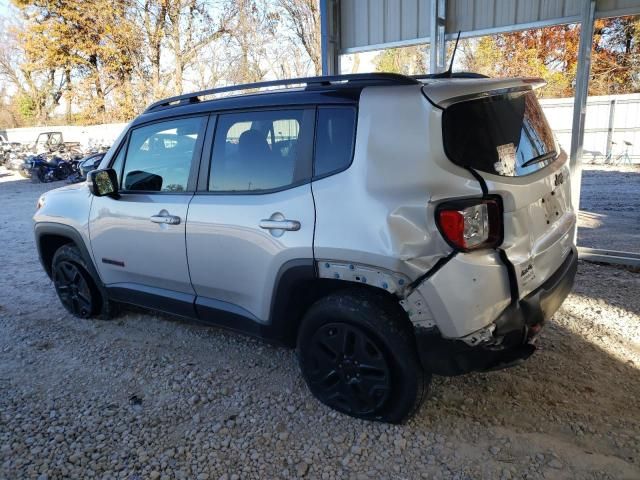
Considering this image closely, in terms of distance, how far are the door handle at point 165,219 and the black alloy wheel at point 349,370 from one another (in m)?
1.26

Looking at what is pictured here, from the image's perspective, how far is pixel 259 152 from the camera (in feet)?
9.81

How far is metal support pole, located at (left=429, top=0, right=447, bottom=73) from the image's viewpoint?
6.02 meters

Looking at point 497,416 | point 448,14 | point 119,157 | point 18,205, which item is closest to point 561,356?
point 497,416

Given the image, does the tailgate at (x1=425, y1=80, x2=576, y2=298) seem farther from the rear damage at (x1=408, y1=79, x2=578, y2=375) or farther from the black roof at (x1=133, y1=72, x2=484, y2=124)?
the black roof at (x1=133, y1=72, x2=484, y2=124)

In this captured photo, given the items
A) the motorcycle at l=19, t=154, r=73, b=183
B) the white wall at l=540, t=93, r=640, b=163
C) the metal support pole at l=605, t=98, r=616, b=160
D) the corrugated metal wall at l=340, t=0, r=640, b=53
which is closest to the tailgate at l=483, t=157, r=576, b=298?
the corrugated metal wall at l=340, t=0, r=640, b=53

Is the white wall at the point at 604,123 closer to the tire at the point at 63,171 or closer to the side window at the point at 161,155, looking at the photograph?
the side window at the point at 161,155

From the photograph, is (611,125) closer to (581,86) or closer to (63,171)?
(581,86)

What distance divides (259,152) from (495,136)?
4.51ft

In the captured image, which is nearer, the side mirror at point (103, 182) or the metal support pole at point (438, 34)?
the side mirror at point (103, 182)

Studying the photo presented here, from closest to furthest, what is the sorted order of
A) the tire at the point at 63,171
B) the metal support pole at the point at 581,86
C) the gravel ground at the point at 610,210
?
1. the metal support pole at the point at 581,86
2. the gravel ground at the point at 610,210
3. the tire at the point at 63,171

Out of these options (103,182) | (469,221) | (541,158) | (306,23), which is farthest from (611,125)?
(103,182)

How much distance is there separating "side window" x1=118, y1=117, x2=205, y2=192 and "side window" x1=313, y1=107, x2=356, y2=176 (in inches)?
40.0

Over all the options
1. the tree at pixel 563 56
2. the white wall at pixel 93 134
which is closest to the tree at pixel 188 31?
the white wall at pixel 93 134

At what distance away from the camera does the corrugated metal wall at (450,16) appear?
5.37 m
